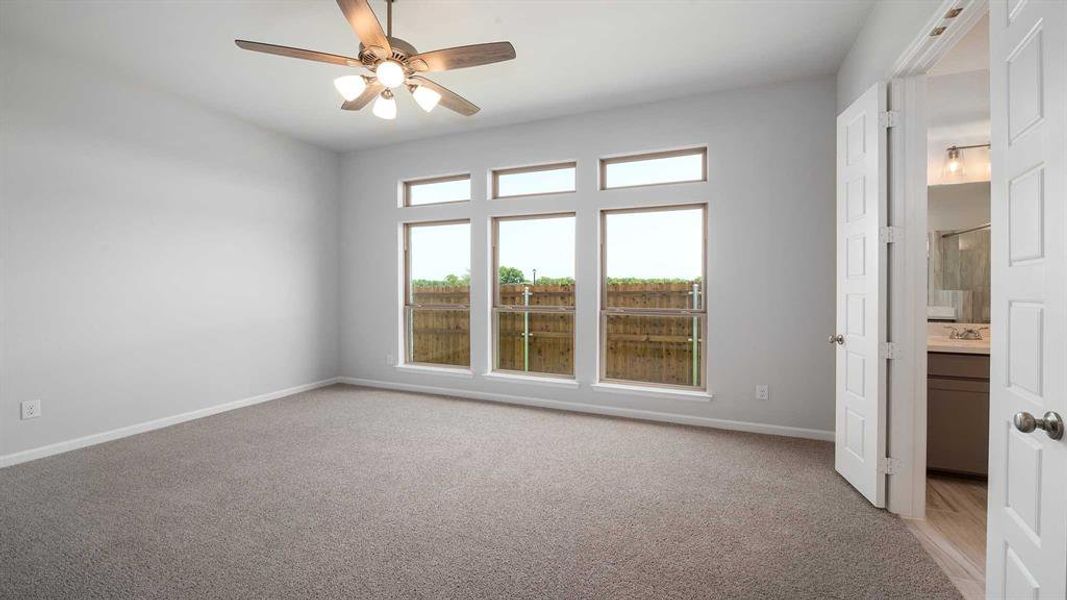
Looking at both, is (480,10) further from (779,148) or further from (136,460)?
(136,460)

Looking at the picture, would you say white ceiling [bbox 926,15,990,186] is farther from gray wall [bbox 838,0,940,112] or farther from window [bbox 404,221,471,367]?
window [bbox 404,221,471,367]

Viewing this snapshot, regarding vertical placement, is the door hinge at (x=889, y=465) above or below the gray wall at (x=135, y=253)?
below

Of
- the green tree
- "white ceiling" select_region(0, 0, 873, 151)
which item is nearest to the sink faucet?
"white ceiling" select_region(0, 0, 873, 151)

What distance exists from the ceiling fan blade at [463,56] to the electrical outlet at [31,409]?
11.6ft

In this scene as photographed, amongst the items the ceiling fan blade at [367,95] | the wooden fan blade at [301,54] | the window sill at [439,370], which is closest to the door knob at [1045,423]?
the wooden fan blade at [301,54]

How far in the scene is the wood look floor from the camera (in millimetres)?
Answer: 1998

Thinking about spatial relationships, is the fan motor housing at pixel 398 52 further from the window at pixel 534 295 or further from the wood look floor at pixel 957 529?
the wood look floor at pixel 957 529

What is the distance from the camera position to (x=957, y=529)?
2.38m

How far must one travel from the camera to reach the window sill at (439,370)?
16.9 ft

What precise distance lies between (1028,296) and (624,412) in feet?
11.1

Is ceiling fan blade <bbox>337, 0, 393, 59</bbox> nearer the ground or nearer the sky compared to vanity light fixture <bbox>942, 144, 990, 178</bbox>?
nearer the sky

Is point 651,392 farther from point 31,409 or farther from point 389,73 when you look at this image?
point 31,409

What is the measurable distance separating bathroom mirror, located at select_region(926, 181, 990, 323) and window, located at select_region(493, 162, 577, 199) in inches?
114

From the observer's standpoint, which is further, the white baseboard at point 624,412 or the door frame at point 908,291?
the white baseboard at point 624,412
